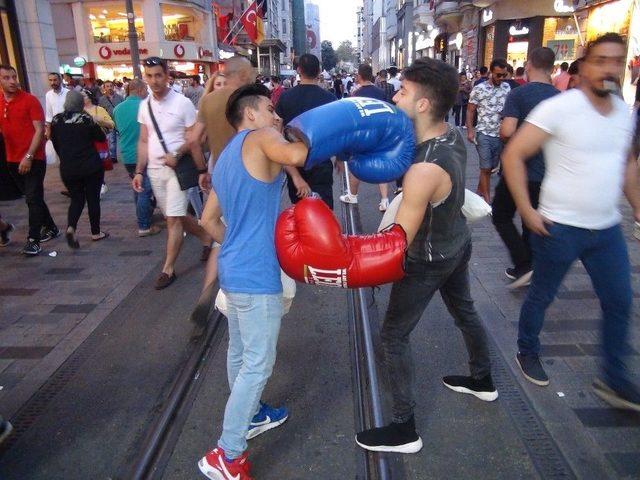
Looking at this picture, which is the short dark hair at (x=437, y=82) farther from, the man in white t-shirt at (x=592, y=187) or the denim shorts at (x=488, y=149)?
the denim shorts at (x=488, y=149)

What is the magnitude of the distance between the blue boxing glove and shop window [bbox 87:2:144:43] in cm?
3173

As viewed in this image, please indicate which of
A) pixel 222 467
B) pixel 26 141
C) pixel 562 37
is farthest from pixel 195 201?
pixel 562 37

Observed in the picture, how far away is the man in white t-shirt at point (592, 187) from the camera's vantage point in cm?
275

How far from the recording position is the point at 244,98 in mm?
2328

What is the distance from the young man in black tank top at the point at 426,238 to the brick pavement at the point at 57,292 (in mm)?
2371

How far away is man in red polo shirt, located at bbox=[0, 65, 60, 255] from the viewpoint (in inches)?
236

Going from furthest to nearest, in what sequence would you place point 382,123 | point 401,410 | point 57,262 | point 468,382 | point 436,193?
1. point 57,262
2. point 468,382
3. point 401,410
4. point 436,193
5. point 382,123

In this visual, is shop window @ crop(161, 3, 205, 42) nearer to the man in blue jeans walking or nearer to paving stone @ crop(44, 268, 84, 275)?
the man in blue jeans walking

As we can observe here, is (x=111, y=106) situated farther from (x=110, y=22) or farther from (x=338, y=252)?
(x=110, y=22)

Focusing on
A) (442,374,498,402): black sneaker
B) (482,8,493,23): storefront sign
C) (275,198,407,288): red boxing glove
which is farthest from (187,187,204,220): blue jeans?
(482,8,493,23): storefront sign

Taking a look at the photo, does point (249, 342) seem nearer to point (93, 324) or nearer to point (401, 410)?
point (401, 410)

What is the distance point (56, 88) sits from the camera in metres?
8.86

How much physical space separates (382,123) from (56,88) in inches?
336

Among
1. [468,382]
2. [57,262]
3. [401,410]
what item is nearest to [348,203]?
[57,262]
